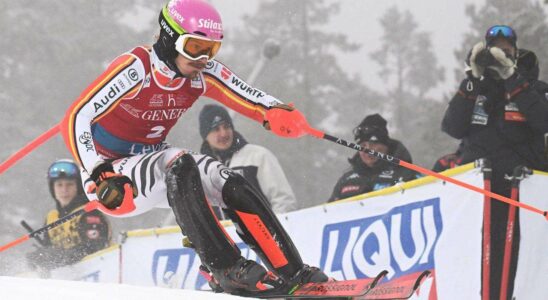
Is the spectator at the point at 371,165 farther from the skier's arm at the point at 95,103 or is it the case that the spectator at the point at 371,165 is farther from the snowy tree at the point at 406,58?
the snowy tree at the point at 406,58

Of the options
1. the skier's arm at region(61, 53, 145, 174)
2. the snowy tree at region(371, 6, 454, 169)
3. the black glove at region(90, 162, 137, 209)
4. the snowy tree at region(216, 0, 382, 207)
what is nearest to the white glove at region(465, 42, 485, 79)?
the skier's arm at region(61, 53, 145, 174)

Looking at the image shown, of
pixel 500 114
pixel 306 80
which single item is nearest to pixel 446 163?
pixel 500 114

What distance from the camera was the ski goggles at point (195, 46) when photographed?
4.46 m

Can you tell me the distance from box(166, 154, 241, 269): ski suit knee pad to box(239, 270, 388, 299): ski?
254 mm

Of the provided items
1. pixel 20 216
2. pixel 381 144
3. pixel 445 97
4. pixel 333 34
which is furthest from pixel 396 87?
pixel 381 144

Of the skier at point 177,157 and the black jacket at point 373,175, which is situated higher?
the black jacket at point 373,175

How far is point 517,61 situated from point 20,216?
23926 mm

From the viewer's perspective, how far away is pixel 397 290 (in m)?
A: 4.09

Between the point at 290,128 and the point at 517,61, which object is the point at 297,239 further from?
the point at 517,61

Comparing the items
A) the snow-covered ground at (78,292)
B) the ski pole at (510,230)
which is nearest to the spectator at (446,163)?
the ski pole at (510,230)

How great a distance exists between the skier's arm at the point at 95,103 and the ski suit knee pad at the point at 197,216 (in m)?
0.43

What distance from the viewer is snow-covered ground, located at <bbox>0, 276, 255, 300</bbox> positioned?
278cm

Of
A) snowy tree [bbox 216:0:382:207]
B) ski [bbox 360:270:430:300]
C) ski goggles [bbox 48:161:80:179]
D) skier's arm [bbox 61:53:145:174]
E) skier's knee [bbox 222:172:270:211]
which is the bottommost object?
ski [bbox 360:270:430:300]

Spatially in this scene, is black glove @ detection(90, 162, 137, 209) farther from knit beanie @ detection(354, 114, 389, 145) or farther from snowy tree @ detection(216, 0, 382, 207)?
snowy tree @ detection(216, 0, 382, 207)
